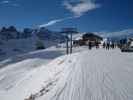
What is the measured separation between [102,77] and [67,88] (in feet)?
9.68

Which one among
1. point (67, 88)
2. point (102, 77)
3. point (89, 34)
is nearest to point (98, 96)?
point (67, 88)

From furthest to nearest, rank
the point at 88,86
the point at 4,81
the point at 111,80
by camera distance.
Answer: the point at 4,81, the point at 111,80, the point at 88,86

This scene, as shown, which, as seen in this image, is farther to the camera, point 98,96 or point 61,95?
point 61,95

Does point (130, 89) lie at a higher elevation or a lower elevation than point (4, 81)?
higher

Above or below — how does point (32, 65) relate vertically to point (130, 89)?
below

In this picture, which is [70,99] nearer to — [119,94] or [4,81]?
[119,94]

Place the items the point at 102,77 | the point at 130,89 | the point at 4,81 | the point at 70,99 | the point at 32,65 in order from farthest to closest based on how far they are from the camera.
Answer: the point at 32,65 < the point at 4,81 < the point at 102,77 < the point at 130,89 < the point at 70,99

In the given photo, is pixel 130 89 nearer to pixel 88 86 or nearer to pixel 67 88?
pixel 88 86

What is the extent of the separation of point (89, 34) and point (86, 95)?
75409 millimetres

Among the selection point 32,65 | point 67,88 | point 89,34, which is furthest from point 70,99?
point 89,34

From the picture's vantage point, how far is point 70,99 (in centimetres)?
976

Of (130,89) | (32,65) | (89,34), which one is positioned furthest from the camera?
(89,34)

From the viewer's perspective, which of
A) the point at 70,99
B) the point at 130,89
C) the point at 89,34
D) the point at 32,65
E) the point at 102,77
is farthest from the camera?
the point at 89,34

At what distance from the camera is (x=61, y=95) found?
10.6m
